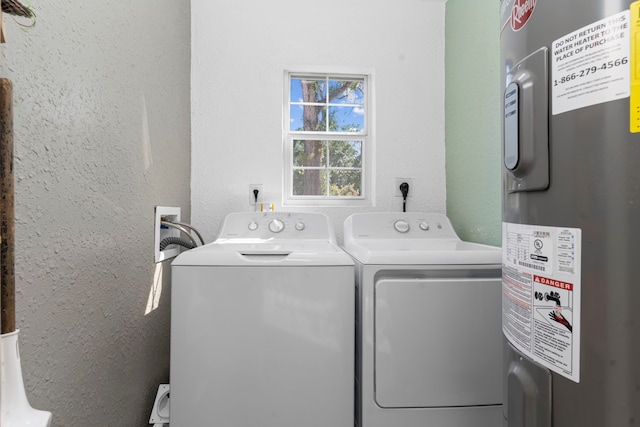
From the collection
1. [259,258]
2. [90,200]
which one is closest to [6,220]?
[90,200]

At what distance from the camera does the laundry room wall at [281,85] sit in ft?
6.91

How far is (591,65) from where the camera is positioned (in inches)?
22.5

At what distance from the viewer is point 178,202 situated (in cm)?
187

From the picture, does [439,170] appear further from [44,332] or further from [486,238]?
[44,332]

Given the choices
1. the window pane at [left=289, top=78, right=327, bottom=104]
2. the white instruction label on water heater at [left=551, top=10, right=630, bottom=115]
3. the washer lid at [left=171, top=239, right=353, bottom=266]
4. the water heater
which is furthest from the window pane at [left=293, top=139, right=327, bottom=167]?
the white instruction label on water heater at [left=551, top=10, right=630, bottom=115]

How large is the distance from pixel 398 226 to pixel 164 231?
4.10 feet

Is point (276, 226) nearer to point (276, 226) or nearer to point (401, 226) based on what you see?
point (276, 226)

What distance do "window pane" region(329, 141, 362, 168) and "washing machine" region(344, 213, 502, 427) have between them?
1197 millimetres

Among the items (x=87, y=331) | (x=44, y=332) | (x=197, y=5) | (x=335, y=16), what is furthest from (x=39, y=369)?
(x=335, y=16)

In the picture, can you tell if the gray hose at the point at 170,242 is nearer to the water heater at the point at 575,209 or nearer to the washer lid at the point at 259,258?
the washer lid at the point at 259,258

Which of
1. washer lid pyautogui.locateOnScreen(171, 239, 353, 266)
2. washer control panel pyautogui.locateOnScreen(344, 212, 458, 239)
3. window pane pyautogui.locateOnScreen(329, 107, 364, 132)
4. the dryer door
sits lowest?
the dryer door

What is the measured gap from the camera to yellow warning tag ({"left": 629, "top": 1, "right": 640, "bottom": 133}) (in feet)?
1.72

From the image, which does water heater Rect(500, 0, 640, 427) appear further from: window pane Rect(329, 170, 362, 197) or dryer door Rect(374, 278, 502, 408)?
window pane Rect(329, 170, 362, 197)

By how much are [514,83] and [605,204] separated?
1.05ft
